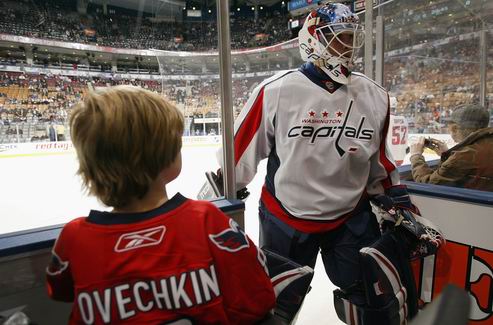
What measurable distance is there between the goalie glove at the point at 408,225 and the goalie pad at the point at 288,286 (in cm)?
39

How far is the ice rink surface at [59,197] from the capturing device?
1.73m

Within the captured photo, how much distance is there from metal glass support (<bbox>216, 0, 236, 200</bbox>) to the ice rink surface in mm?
622

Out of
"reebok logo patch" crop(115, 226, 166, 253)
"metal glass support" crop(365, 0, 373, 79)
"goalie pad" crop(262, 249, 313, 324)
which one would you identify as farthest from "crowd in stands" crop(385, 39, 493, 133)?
"reebok logo patch" crop(115, 226, 166, 253)

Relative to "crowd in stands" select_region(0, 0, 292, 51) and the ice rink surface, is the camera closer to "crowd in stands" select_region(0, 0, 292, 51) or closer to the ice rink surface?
the ice rink surface

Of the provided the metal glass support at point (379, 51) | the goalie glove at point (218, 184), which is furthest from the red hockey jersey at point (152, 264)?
the metal glass support at point (379, 51)

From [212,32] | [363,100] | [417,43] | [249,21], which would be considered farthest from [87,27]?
[249,21]

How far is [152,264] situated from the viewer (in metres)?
0.52

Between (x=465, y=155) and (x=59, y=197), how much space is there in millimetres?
3575

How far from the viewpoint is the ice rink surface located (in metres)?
1.73

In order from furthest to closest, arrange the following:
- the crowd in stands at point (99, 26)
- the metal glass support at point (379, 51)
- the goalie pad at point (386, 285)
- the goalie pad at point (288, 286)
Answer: the metal glass support at point (379, 51), the crowd in stands at point (99, 26), the goalie pad at point (386, 285), the goalie pad at point (288, 286)

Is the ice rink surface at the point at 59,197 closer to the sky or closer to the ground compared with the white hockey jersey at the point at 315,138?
closer to the ground

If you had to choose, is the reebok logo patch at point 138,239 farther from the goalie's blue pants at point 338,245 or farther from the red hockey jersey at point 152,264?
the goalie's blue pants at point 338,245

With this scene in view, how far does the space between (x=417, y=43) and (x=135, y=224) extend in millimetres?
2978

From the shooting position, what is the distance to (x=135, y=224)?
530mm
